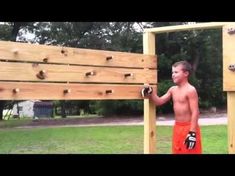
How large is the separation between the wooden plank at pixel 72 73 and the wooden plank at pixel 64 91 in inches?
2.0

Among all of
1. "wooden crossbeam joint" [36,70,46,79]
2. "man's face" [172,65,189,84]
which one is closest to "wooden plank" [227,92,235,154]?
"man's face" [172,65,189,84]

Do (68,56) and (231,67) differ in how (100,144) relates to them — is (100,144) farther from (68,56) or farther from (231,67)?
(68,56)

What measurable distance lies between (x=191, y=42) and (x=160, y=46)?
167 centimetres

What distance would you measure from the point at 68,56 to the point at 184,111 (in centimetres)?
135

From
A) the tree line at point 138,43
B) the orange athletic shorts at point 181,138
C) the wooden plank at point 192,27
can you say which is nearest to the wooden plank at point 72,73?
the wooden plank at point 192,27

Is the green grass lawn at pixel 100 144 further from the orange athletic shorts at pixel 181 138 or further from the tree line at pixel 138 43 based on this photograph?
the tree line at pixel 138 43

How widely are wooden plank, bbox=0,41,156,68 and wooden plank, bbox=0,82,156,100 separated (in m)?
0.20

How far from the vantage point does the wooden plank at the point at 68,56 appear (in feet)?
11.0

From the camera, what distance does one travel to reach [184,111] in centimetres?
438

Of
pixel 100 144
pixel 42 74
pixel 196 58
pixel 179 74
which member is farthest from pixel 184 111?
pixel 196 58

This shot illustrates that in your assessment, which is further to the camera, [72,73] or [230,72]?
[230,72]
